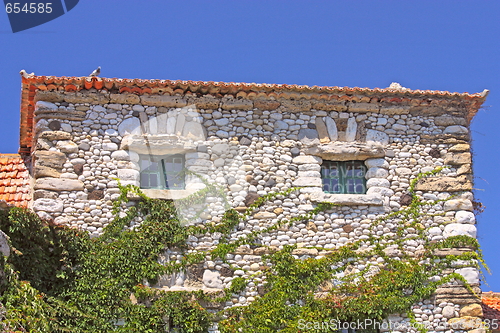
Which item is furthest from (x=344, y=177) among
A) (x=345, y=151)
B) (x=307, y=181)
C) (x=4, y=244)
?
(x=4, y=244)

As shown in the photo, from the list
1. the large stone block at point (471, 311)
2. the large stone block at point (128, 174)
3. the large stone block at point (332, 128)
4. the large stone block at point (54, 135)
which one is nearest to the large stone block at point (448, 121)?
the large stone block at point (332, 128)

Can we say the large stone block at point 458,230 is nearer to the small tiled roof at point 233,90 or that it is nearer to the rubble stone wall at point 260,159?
the rubble stone wall at point 260,159

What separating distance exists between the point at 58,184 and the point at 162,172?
1.68m

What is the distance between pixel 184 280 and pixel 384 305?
124 inches

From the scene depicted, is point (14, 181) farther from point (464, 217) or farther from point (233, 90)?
point (464, 217)

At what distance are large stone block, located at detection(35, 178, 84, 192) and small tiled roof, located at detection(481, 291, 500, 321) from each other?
7164 mm

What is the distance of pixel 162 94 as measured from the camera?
1160 centimetres

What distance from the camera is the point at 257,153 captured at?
1154 cm

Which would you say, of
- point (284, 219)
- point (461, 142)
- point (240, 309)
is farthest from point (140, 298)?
point (461, 142)

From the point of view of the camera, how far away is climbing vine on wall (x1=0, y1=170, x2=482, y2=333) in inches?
391

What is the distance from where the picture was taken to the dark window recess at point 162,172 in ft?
37.0

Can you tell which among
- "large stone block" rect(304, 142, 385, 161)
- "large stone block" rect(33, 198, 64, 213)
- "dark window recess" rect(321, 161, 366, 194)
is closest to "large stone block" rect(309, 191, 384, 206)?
"dark window recess" rect(321, 161, 366, 194)

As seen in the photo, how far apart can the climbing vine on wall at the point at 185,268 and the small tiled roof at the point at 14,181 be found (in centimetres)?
188

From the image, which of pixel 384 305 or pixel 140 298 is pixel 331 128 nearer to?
pixel 384 305
